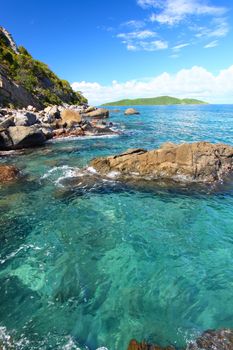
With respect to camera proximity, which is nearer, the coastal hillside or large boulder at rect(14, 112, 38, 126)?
large boulder at rect(14, 112, 38, 126)

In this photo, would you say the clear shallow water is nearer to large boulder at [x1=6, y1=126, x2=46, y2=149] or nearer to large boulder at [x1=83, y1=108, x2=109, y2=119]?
large boulder at [x1=6, y1=126, x2=46, y2=149]

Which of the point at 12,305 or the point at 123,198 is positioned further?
the point at 123,198

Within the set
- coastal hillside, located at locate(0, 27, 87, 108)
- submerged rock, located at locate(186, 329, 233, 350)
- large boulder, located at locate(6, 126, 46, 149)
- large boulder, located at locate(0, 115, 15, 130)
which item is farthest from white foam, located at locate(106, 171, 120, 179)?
coastal hillside, located at locate(0, 27, 87, 108)

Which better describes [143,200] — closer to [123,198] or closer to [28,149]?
[123,198]

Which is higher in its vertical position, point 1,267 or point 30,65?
point 30,65

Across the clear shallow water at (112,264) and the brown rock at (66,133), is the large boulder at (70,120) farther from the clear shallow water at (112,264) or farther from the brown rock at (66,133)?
the clear shallow water at (112,264)

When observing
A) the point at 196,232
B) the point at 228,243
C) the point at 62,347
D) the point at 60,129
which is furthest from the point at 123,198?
the point at 60,129

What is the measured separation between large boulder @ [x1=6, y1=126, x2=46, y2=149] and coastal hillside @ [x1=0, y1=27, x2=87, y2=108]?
27852 mm

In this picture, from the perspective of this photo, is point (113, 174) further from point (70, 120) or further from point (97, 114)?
point (97, 114)

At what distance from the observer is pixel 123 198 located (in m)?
19.0

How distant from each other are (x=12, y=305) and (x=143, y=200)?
10.7 metres

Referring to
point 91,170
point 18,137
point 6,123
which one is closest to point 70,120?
point 6,123

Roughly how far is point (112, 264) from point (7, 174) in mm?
15059

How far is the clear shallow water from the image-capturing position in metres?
8.91
